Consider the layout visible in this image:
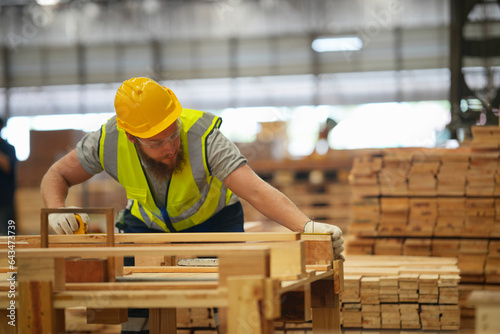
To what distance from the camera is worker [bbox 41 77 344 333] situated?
10.2 ft

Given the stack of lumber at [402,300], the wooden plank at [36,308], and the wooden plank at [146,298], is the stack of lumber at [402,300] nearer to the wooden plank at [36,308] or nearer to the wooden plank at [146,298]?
the wooden plank at [146,298]

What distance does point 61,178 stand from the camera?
3.63 meters

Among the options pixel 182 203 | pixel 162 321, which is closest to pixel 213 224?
pixel 182 203

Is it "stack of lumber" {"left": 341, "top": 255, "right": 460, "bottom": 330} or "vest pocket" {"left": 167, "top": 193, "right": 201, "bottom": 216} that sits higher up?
"vest pocket" {"left": 167, "top": 193, "right": 201, "bottom": 216}

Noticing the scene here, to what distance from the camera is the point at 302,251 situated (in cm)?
230

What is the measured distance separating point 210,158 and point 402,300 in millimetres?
1804

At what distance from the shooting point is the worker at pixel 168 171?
3.11 meters

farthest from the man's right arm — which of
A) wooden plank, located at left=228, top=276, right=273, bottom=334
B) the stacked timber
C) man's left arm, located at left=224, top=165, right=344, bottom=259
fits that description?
the stacked timber

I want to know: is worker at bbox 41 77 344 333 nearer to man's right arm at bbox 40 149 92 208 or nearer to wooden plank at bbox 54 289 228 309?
man's right arm at bbox 40 149 92 208

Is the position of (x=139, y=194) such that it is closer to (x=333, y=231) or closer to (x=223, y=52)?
(x=333, y=231)

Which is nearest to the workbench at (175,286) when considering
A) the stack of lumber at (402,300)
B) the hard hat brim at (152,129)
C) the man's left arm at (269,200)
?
the man's left arm at (269,200)

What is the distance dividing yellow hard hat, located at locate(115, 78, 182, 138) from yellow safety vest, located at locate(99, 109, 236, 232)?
27 centimetres

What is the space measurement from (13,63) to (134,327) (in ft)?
54.4

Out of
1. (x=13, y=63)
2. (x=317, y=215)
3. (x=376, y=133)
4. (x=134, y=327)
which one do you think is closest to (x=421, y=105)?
(x=376, y=133)
